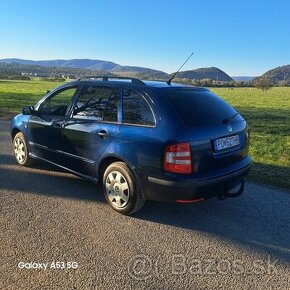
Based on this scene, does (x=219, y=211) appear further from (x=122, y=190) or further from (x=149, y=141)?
(x=149, y=141)

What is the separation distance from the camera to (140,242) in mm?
3822

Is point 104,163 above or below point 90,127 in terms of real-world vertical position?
below

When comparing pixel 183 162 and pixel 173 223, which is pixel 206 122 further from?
pixel 173 223

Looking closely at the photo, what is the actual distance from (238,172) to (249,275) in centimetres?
152

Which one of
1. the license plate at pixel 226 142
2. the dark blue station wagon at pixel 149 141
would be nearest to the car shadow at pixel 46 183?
the dark blue station wagon at pixel 149 141

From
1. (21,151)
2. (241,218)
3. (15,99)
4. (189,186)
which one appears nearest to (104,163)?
(189,186)

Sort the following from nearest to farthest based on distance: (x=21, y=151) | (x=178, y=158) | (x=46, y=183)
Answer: (x=178, y=158) → (x=46, y=183) → (x=21, y=151)

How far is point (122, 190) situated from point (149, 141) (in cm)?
77

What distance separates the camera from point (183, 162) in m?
3.99

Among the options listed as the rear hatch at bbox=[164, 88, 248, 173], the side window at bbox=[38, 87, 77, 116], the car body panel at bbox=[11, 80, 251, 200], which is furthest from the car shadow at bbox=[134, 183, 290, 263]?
the side window at bbox=[38, 87, 77, 116]

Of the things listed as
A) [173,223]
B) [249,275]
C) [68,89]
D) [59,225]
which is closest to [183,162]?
[173,223]

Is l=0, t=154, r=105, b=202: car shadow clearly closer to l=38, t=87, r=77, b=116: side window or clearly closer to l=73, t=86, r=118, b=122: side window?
l=38, t=87, r=77, b=116: side window

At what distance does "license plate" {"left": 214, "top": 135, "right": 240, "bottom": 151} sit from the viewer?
4262 millimetres

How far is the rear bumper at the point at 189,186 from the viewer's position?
4.00m
